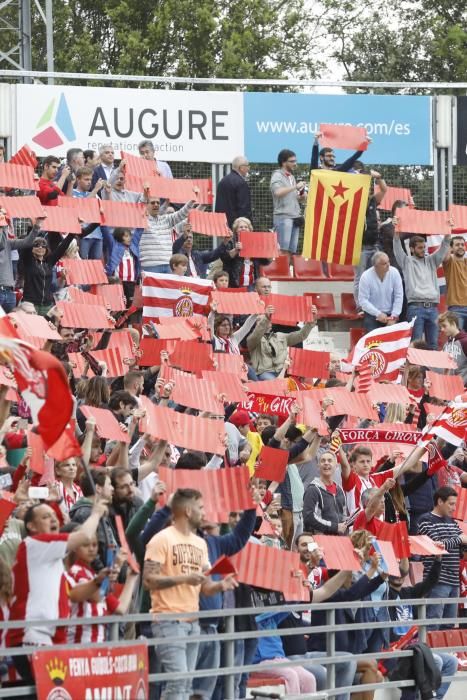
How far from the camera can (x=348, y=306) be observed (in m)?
22.5

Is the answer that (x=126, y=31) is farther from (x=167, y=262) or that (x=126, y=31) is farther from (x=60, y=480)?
(x=60, y=480)

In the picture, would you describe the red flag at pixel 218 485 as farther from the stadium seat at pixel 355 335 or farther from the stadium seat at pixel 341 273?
the stadium seat at pixel 341 273

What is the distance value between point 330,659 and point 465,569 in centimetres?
379

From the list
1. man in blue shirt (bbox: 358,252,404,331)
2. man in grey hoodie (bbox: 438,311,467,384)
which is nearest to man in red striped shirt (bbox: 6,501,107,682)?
man in grey hoodie (bbox: 438,311,467,384)

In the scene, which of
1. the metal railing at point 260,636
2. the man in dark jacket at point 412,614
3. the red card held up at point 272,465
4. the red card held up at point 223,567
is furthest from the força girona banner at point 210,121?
the red card held up at point 223,567

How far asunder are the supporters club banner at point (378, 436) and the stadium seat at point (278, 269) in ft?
23.3

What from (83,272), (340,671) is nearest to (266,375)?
(83,272)

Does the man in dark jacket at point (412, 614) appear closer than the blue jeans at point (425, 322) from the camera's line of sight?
Yes

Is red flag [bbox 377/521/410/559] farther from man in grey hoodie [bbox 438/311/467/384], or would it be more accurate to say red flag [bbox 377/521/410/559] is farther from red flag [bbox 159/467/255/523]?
man in grey hoodie [bbox 438/311/467/384]

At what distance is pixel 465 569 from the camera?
15734 mm

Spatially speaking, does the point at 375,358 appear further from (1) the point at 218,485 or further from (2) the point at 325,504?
(1) the point at 218,485

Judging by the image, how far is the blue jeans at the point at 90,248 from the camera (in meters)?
19.5

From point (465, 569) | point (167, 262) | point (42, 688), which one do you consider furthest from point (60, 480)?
point (167, 262)

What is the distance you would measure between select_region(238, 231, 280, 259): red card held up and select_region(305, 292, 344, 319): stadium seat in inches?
85.5
